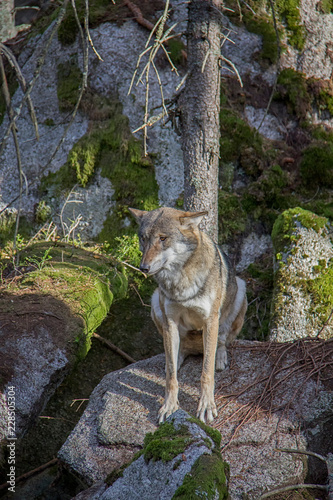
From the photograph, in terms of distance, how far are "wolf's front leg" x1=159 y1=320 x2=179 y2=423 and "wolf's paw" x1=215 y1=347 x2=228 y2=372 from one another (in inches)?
27.7

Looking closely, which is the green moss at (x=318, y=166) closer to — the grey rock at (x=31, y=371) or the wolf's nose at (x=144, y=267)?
the wolf's nose at (x=144, y=267)

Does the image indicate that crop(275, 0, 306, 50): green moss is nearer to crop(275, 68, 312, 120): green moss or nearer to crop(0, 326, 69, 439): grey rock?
crop(275, 68, 312, 120): green moss

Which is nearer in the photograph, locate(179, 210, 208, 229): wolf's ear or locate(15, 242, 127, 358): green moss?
locate(179, 210, 208, 229): wolf's ear

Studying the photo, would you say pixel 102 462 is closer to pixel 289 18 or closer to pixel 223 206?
pixel 223 206

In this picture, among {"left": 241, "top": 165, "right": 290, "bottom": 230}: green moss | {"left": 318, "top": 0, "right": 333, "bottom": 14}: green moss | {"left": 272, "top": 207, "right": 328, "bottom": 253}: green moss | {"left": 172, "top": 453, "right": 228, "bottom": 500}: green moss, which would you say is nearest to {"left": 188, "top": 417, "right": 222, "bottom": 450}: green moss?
{"left": 172, "top": 453, "right": 228, "bottom": 500}: green moss

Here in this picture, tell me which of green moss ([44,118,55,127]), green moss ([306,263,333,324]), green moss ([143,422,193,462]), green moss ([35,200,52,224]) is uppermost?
green moss ([143,422,193,462])

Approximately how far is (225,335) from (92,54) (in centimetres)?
689

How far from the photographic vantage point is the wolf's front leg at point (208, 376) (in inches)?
172

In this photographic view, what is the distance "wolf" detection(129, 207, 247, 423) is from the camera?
438 cm

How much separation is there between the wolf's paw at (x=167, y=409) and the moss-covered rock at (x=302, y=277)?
232 cm

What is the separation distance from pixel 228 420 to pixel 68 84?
25.0 feet

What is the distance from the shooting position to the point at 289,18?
9500 millimetres

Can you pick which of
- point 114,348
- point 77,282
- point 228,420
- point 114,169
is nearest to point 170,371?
point 228,420

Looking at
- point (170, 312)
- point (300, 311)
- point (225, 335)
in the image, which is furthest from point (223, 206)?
point (170, 312)
